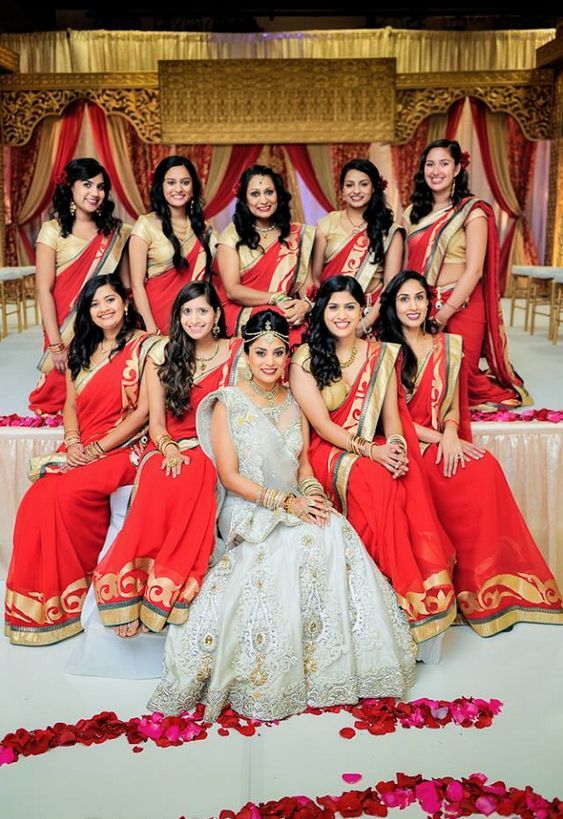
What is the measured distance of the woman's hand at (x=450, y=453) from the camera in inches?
124

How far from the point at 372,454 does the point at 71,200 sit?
1842 millimetres

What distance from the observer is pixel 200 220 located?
12.9ft

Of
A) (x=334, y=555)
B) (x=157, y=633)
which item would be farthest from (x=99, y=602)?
(x=334, y=555)

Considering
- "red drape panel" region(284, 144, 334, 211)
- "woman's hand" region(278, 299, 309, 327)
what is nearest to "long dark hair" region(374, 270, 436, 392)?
"woman's hand" region(278, 299, 309, 327)

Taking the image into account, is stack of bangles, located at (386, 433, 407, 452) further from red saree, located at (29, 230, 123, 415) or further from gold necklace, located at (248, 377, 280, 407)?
red saree, located at (29, 230, 123, 415)

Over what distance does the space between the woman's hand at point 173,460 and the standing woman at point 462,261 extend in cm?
152

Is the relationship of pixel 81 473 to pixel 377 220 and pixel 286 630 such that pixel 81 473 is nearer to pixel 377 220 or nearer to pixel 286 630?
pixel 286 630

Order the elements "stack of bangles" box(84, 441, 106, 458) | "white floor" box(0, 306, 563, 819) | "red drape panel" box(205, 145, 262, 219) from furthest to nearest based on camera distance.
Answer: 1. "red drape panel" box(205, 145, 262, 219)
2. "stack of bangles" box(84, 441, 106, 458)
3. "white floor" box(0, 306, 563, 819)

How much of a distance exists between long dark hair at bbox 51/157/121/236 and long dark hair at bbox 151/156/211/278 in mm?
203

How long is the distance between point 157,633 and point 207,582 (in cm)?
25

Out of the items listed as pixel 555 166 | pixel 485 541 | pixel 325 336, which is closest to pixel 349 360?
pixel 325 336

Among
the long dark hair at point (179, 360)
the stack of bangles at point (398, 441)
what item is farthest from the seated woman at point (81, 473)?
the stack of bangles at point (398, 441)

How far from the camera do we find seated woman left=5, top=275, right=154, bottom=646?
3020mm

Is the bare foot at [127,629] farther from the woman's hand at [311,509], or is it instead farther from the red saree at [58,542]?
the woman's hand at [311,509]
